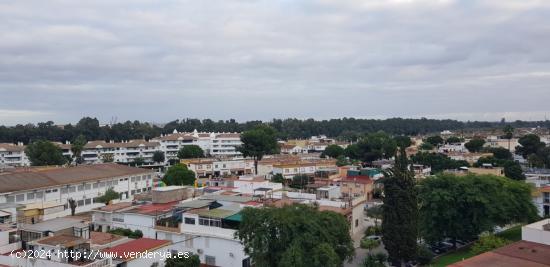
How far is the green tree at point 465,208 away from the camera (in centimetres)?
2214

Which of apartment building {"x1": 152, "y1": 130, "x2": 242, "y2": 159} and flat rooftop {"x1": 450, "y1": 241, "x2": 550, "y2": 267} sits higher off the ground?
apartment building {"x1": 152, "y1": 130, "x2": 242, "y2": 159}

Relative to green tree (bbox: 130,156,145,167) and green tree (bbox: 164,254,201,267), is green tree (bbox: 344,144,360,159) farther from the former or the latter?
green tree (bbox: 164,254,201,267)

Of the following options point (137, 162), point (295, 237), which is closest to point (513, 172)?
point (295, 237)

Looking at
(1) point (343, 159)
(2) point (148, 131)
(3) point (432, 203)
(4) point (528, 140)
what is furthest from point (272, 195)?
(2) point (148, 131)

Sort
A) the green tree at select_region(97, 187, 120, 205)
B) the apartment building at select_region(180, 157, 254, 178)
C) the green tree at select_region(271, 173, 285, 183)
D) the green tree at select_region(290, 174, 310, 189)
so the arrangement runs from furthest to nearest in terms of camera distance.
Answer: the apartment building at select_region(180, 157, 254, 178)
the green tree at select_region(271, 173, 285, 183)
the green tree at select_region(290, 174, 310, 189)
the green tree at select_region(97, 187, 120, 205)

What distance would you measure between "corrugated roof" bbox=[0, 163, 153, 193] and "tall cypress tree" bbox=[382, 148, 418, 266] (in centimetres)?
2182

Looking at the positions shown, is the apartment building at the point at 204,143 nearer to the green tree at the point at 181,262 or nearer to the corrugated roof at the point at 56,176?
the corrugated roof at the point at 56,176

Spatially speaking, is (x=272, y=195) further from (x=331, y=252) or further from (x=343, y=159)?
(x=343, y=159)

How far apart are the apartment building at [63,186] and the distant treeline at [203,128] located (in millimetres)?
46249

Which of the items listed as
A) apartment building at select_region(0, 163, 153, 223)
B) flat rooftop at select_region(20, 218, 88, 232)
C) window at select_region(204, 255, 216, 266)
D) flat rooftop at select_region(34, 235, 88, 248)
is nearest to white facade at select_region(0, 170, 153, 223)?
apartment building at select_region(0, 163, 153, 223)

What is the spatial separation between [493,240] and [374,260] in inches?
211

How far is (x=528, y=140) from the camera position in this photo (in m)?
60.6

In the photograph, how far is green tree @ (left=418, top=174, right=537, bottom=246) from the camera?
72.6ft

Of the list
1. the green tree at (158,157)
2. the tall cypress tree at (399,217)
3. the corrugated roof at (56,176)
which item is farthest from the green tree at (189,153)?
the tall cypress tree at (399,217)
